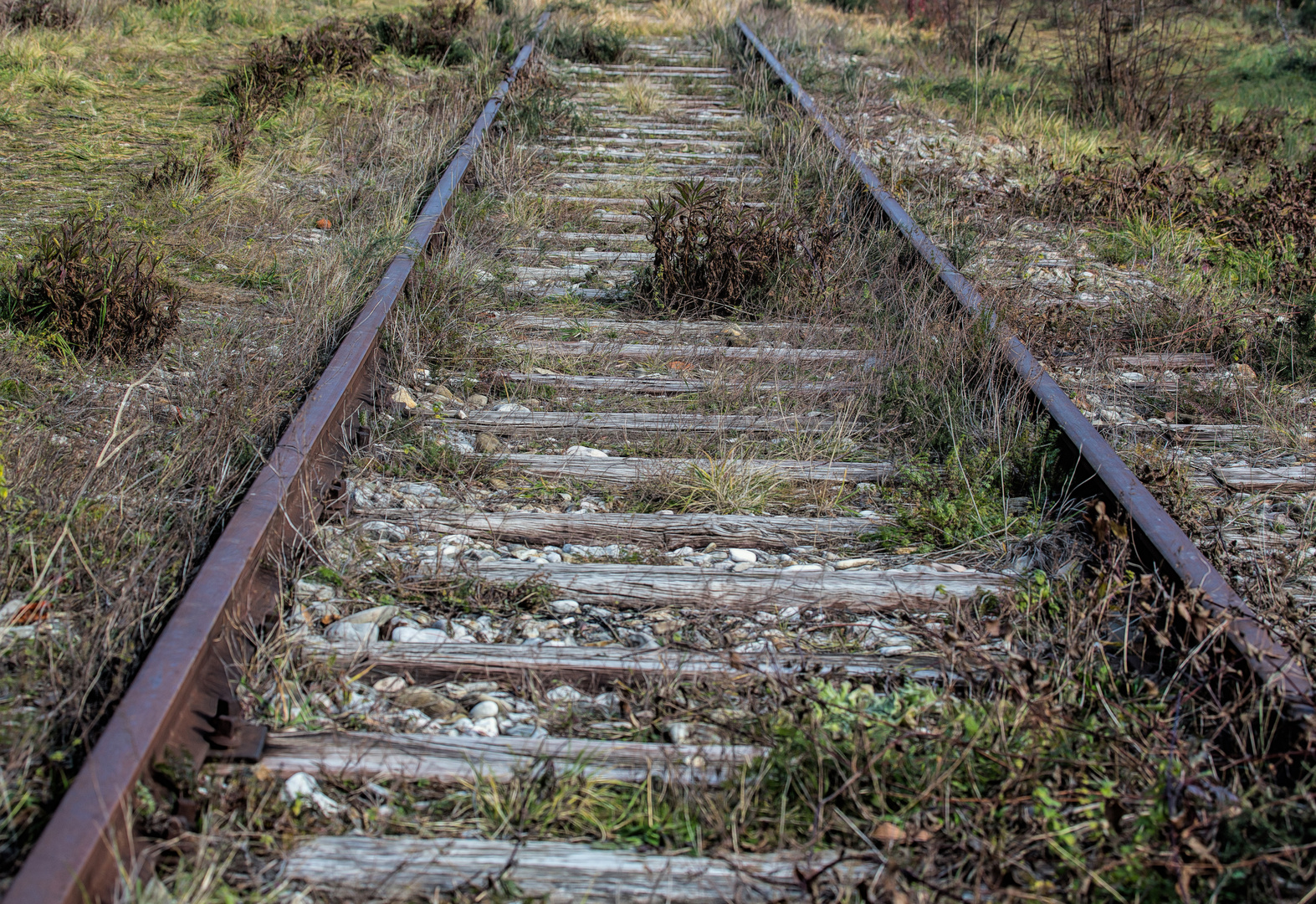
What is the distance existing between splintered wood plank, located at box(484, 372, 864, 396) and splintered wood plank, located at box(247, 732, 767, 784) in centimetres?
197

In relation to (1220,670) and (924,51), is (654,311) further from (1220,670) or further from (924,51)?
(924,51)

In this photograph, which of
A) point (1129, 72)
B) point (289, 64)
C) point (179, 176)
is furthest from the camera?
point (1129, 72)

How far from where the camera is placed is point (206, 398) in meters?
3.31

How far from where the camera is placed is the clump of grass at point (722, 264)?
460cm

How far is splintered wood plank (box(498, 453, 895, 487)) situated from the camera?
327cm

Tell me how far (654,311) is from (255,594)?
8.82 ft

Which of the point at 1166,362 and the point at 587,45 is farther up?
the point at 587,45

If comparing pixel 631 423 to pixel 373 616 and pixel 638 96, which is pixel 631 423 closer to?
pixel 373 616

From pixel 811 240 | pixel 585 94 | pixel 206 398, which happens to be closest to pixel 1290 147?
pixel 811 240

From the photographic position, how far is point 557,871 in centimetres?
185

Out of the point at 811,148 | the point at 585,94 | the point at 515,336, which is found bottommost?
the point at 515,336

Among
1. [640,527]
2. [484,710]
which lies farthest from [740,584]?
[484,710]

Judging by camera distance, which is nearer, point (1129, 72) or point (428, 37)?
point (1129, 72)

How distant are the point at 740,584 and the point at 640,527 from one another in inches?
16.8
